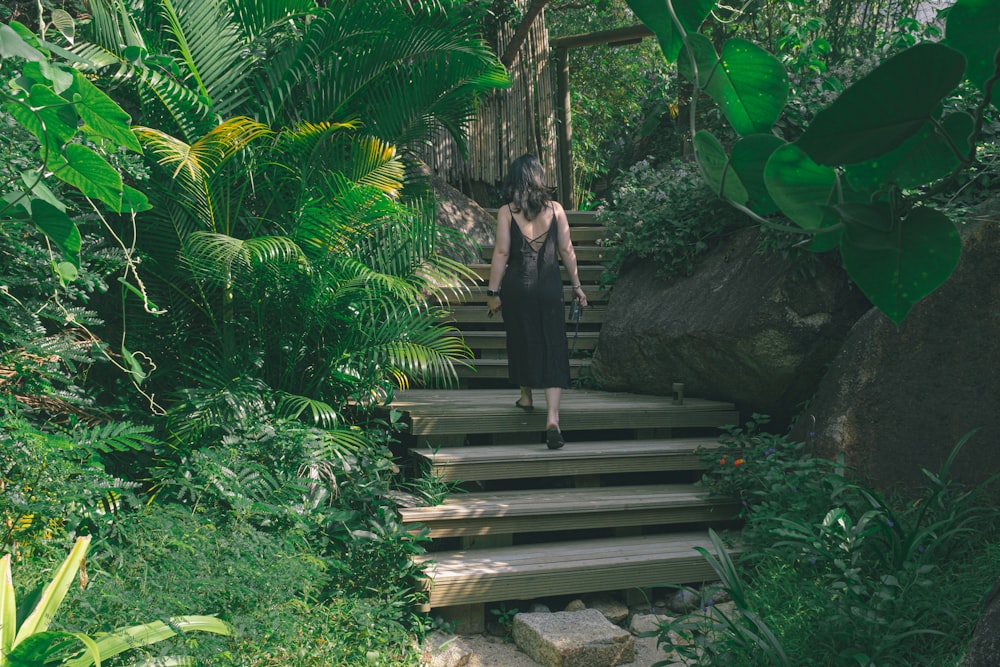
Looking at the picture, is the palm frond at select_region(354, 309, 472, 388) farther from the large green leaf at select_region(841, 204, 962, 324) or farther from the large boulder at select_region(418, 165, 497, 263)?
the large green leaf at select_region(841, 204, 962, 324)

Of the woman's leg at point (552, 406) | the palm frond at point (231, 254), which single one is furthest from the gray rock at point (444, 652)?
the palm frond at point (231, 254)

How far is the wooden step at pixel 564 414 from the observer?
16.3 feet

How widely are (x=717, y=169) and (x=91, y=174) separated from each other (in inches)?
36.7

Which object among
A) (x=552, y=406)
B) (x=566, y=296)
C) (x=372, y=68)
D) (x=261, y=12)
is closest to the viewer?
(x=552, y=406)

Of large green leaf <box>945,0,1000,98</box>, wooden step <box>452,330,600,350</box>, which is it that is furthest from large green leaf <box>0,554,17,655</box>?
wooden step <box>452,330,600,350</box>

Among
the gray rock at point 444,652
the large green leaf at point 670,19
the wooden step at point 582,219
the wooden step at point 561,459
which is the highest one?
the large green leaf at point 670,19

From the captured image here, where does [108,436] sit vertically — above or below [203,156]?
below

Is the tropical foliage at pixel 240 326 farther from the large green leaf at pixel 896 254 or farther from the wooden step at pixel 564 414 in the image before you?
the large green leaf at pixel 896 254

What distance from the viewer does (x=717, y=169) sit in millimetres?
398

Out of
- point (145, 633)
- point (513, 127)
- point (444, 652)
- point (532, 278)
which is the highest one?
point (513, 127)

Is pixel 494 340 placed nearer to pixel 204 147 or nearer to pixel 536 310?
pixel 536 310

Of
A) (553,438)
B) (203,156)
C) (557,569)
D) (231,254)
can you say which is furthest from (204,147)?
(557,569)

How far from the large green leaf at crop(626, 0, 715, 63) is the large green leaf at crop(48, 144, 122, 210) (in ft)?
2.85

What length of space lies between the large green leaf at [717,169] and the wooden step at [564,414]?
4.57 meters
